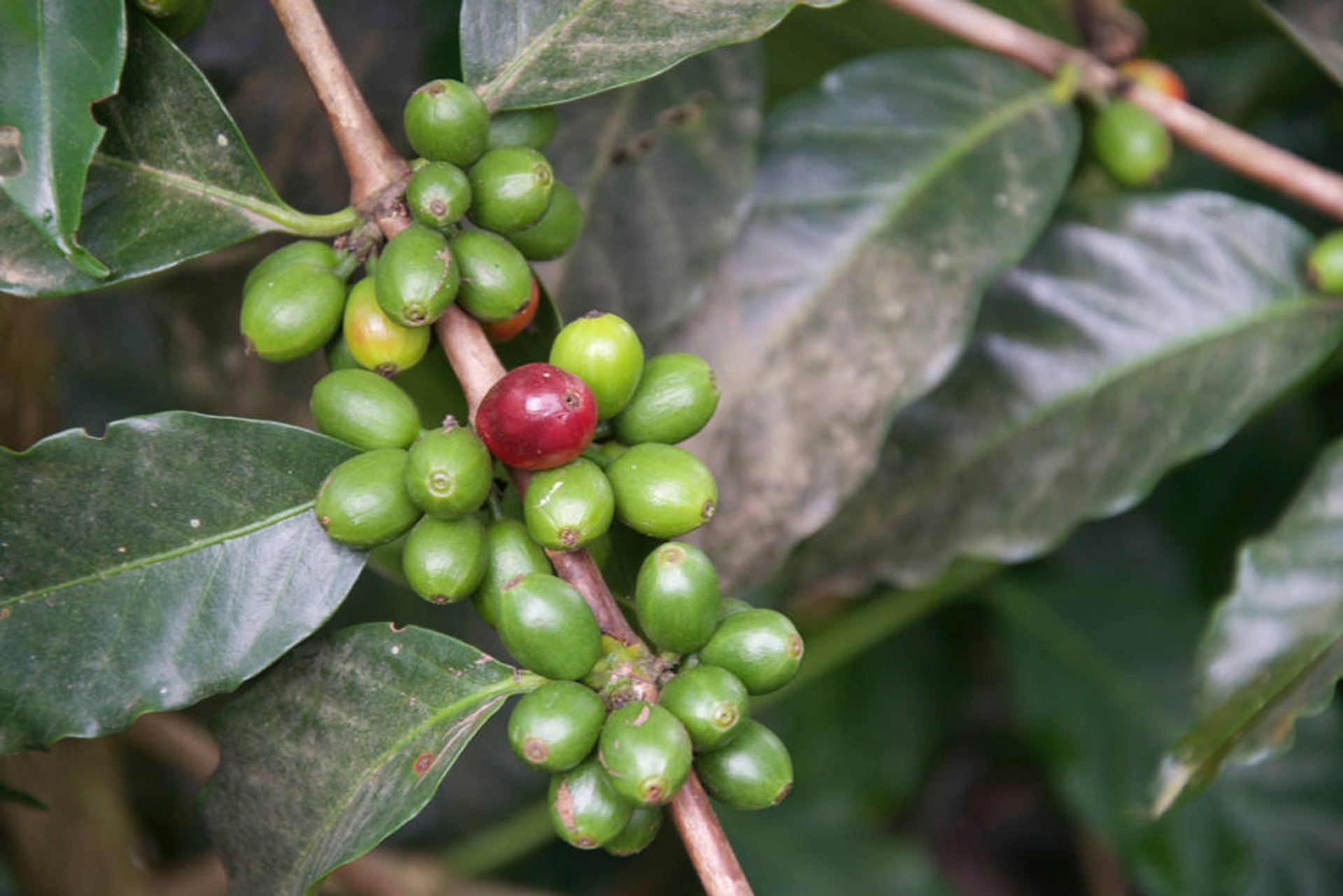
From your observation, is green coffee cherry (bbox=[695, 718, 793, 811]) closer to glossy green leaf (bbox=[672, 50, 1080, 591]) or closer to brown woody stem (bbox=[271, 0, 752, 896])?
brown woody stem (bbox=[271, 0, 752, 896])

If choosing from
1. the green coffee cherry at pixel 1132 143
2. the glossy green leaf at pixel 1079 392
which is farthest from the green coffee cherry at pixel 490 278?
the green coffee cherry at pixel 1132 143

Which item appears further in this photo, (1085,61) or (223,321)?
(1085,61)

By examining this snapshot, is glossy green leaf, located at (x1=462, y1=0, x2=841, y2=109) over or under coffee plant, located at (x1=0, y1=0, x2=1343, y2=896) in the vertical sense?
over

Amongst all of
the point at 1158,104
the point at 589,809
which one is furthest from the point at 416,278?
the point at 1158,104

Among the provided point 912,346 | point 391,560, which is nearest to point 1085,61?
point 912,346

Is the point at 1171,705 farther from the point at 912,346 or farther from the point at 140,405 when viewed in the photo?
the point at 140,405

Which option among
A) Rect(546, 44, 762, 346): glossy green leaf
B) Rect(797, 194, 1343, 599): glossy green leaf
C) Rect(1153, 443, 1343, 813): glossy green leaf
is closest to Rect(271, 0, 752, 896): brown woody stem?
Rect(546, 44, 762, 346): glossy green leaf
